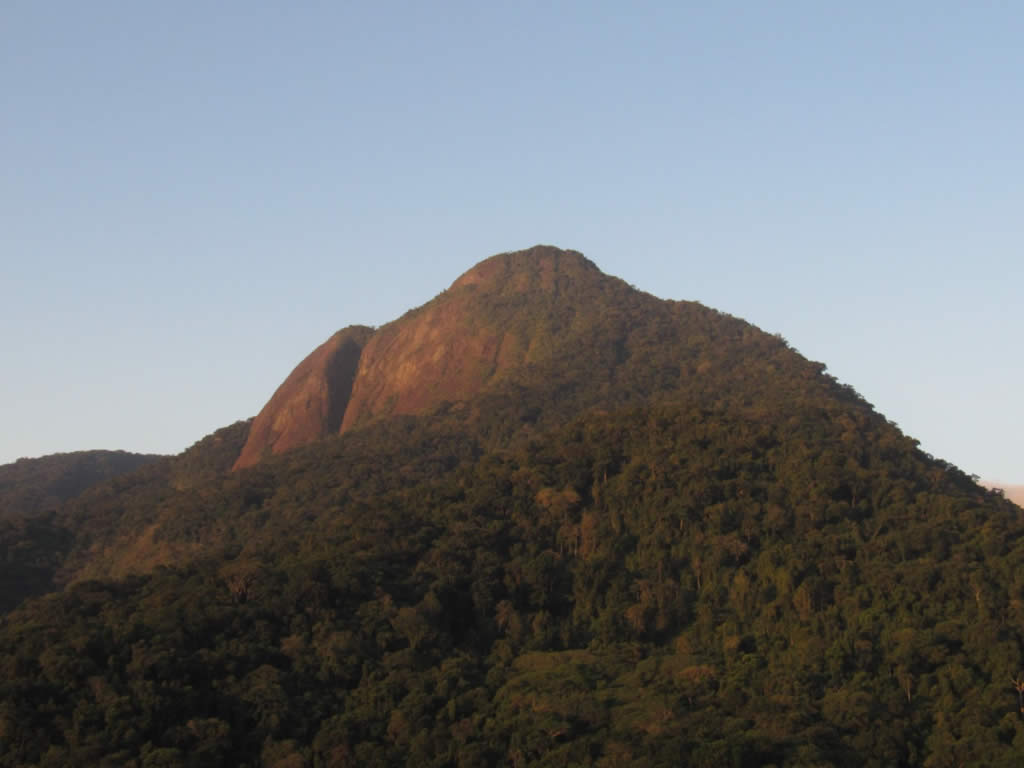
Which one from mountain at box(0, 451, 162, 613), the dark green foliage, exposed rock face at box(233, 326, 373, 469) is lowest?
the dark green foliage

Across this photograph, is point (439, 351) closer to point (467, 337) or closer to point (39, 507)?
point (467, 337)

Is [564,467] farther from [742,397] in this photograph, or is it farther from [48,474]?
[48,474]

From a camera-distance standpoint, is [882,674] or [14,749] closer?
[14,749]

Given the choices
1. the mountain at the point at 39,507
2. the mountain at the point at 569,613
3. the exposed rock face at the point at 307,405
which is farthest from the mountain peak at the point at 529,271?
the mountain at the point at 39,507

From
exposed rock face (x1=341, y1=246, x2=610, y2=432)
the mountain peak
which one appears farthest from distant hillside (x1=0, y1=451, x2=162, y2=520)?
the mountain peak

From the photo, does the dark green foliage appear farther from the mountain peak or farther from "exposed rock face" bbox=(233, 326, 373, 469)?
the mountain peak

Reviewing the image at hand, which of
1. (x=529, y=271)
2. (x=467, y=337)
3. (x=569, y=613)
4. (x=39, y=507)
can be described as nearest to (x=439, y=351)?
(x=467, y=337)

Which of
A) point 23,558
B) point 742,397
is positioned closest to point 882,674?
point 742,397
